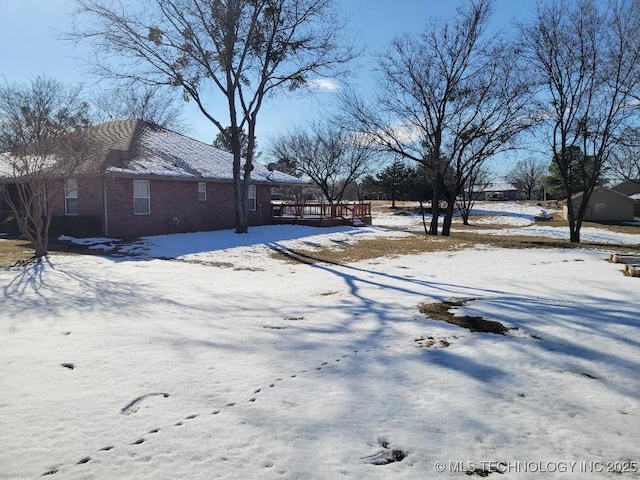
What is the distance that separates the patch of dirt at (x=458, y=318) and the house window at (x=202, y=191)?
52.8 ft

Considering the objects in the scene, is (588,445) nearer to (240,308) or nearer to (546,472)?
(546,472)

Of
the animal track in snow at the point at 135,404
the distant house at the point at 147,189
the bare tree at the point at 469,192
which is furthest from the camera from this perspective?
the bare tree at the point at 469,192

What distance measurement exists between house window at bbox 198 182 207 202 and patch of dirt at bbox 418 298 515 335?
16099mm

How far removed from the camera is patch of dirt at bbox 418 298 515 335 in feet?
19.1

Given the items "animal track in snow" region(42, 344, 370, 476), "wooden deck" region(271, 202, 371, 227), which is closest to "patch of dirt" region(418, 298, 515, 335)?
"animal track in snow" region(42, 344, 370, 476)

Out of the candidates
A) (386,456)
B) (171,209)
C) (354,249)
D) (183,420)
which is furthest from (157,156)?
(386,456)

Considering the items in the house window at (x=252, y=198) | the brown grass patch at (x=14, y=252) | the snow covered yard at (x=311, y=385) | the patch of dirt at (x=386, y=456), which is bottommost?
the patch of dirt at (x=386, y=456)

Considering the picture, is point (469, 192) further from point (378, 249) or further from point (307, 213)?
point (378, 249)

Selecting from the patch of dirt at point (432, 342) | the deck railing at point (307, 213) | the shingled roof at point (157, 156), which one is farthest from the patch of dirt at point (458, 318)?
the deck railing at point (307, 213)

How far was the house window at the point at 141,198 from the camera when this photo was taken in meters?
18.4

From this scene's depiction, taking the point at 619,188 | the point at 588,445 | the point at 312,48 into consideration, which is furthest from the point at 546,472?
the point at 619,188

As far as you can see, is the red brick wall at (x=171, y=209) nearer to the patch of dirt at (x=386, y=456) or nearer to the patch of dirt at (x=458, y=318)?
the patch of dirt at (x=458, y=318)

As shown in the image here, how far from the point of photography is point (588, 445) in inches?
119

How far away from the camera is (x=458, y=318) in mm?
6422
